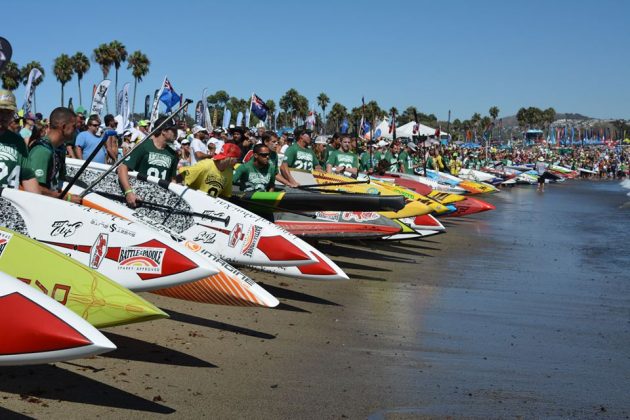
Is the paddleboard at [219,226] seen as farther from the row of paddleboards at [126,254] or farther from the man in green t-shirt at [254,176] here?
the man in green t-shirt at [254,176]

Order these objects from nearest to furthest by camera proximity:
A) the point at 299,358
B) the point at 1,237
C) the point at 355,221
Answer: the point at 1,237
the point at 299,358
the point at 355,221

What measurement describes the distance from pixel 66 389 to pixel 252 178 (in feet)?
21.1

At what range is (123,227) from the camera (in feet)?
24.1

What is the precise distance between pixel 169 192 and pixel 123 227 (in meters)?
2.27

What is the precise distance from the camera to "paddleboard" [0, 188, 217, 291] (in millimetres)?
7223

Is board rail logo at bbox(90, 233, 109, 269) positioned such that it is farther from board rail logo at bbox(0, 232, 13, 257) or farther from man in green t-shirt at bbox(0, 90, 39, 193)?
board rail logo at bbox(0, 232, 13, 257)

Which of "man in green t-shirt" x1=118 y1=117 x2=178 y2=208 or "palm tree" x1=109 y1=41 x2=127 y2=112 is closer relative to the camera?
"man in green t-shirt" x1=118 y1=117 x2=178 y2=208

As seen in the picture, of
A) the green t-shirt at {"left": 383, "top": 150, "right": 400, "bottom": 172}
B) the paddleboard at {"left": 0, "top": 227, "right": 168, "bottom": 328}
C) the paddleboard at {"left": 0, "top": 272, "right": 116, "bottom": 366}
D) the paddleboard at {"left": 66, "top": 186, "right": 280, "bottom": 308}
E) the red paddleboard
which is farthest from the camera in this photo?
the green t-shirt at {"left": 383, "top": 150, "right": 400, "bottom": 172}

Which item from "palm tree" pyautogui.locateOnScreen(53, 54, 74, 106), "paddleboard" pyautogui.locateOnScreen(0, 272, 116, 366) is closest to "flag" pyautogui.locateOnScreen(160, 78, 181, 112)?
"paddleboard" pyautogui.locateOnScreen(0, 272, 116, 366)

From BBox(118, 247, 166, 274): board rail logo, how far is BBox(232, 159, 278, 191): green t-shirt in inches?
179

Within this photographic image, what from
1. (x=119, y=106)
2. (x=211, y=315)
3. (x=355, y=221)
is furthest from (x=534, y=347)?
(x=119, y=106)

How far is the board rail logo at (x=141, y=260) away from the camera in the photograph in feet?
23.7

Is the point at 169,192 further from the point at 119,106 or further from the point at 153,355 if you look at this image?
the point at 119,106

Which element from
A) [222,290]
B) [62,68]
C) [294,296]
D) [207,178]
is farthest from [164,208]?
[62,68]
